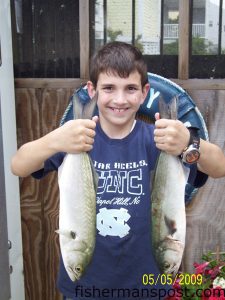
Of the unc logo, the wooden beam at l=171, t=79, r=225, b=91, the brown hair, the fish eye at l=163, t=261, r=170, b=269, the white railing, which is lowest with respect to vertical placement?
the fish eye at l=163, t=261, r=170, b=269

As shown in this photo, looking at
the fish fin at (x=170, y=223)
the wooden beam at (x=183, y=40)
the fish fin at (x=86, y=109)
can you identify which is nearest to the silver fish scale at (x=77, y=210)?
the fish fin at (x=86, y=109)

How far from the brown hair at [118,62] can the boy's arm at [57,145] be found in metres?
Answer: 0.21

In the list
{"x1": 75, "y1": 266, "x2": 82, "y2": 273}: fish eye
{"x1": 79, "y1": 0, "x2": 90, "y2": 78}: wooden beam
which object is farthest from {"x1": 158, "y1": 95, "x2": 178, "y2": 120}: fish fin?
{"x1": 79, "y1": 0, "x2": 90, "y2": 78}: wooden beam

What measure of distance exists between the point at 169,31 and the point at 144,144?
1184mm

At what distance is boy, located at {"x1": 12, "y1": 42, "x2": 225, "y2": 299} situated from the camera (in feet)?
5.99

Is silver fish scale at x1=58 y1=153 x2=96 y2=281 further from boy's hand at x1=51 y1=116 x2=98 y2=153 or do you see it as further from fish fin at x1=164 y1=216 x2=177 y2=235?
fish fin at x1=164 y1=216 x2=177 y2=235

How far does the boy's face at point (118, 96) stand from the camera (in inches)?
70.9

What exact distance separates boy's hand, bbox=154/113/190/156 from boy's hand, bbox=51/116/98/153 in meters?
0.23

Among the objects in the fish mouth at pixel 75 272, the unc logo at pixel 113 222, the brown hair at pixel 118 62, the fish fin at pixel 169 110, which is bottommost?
the fish mouth at pixel 75 272

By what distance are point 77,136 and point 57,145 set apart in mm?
106

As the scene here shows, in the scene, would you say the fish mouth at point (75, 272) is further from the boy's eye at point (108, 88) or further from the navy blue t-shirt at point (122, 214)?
the boy's eye at point (108, 88)

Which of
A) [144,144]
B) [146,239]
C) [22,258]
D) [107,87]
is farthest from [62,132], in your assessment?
[22,258]

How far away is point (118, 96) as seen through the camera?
1.79 metres

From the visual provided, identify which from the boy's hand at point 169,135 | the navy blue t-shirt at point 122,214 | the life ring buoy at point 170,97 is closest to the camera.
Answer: the boy's hand at point 169,135
